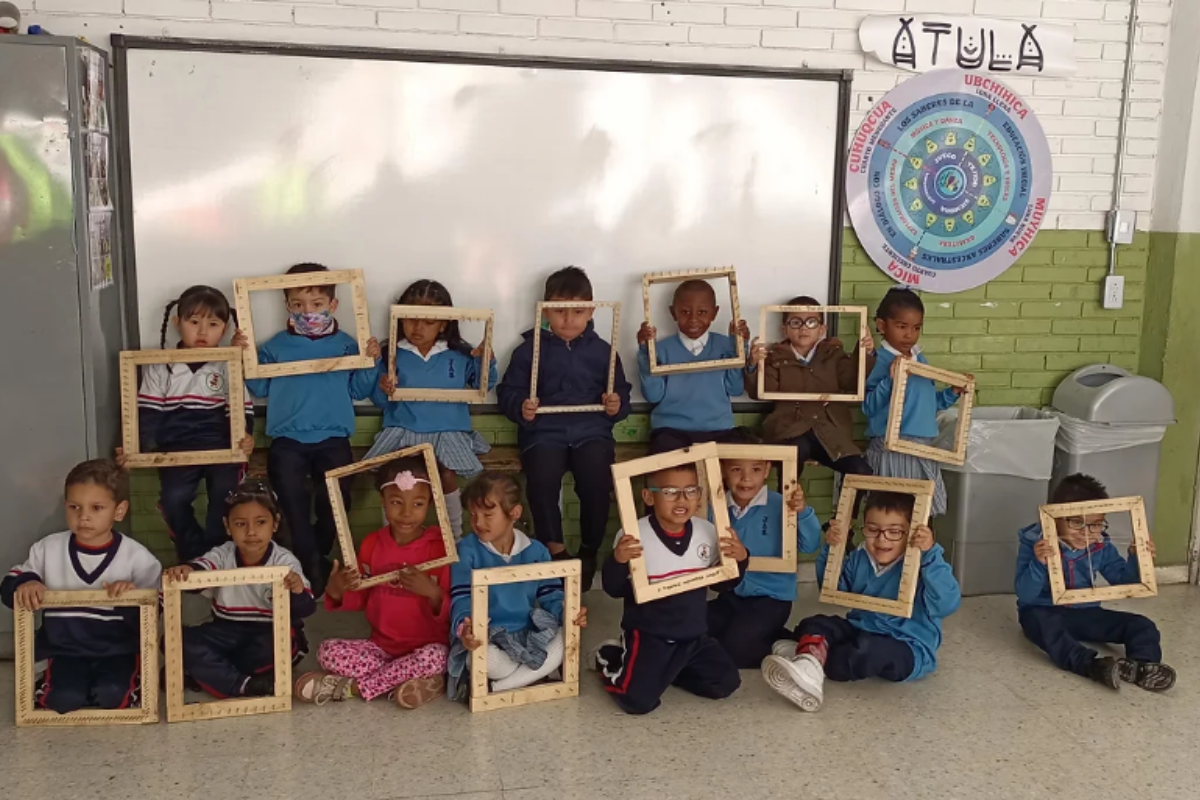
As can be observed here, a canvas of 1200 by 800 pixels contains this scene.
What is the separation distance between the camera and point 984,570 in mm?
4645

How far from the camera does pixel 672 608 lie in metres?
3.57

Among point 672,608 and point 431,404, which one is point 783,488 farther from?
point 431,404

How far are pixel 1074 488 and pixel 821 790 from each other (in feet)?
5.46

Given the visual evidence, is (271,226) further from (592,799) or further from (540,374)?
(592,799)

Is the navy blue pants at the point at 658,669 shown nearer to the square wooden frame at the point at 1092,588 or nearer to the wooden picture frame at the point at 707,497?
the wooden picture frame at the point at 707,497

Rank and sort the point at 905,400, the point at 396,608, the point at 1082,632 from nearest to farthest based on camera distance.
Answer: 1. the point at 396,608
2. the point at 1082,632
3. the point at 905,400

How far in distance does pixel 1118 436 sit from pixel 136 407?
3.88 m

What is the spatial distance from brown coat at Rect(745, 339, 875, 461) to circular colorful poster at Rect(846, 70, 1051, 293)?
0.48m

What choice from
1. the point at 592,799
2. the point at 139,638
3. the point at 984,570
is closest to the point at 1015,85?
the point at 984,570

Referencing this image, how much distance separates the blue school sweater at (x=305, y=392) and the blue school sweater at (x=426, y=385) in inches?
6.0

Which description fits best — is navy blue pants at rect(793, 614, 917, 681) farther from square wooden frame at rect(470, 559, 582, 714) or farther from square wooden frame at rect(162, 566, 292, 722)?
square wooden frame at rect(162, 566, 292, 722)

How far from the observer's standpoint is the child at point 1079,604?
3850 millimetres

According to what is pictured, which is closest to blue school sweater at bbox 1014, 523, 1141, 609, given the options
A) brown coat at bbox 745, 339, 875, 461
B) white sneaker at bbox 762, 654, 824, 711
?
brown coat at bbox 745, 339, 875, 461

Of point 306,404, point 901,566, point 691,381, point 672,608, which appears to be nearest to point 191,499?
point 306,404
